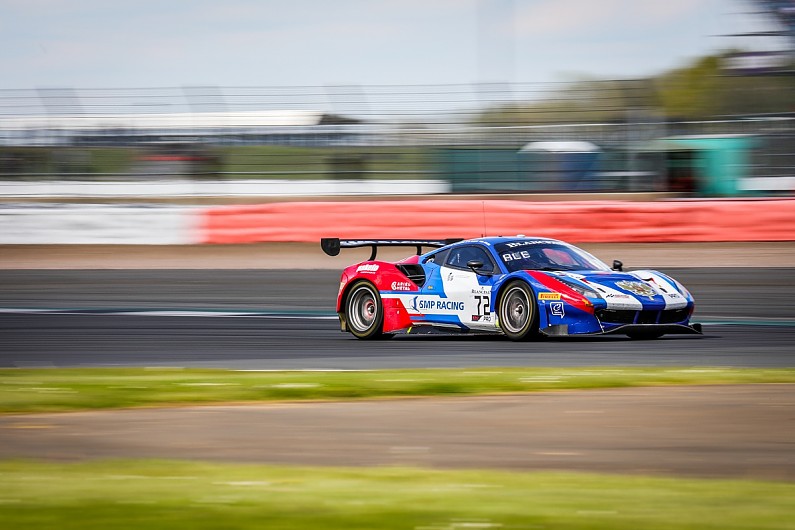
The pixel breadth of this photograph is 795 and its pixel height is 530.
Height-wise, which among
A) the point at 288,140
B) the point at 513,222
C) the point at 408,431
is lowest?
the point at 408,431

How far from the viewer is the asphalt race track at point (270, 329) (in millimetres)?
9695

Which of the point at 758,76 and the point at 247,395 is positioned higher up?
the point at 758,76

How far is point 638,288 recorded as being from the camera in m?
10.9

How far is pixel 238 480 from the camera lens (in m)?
4.74

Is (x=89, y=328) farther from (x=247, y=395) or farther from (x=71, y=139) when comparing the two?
(x=71, y=139)

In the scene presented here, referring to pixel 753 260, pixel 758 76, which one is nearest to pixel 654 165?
pixel 758 76

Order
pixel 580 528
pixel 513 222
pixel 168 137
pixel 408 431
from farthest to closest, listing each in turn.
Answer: pixel 168 137 < pixel 513 222 < pixel 408 431 < pixel 580 528

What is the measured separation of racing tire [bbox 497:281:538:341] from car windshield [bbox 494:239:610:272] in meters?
0.26

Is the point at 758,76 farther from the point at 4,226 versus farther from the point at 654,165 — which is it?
the point at 4,226

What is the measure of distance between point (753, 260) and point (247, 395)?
1243 centimetres

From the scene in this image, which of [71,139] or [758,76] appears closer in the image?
[758,76]

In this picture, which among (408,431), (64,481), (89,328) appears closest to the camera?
(64,481)

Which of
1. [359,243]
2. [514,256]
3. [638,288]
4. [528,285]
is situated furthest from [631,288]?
[359,243]

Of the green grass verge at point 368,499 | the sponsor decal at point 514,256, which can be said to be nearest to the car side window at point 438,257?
the sponsor decal at point 514,256
